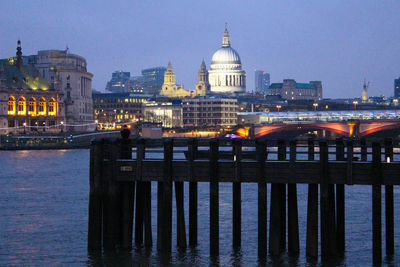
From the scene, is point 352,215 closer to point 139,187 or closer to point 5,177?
point 139,187

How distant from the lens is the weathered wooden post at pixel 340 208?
27906mm

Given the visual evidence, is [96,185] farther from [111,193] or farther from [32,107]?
[32,107]

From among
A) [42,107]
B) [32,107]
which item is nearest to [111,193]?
[32,107]

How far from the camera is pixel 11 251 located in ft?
109

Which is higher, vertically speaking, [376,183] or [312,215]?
[376,183]

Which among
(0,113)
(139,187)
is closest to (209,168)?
(139,187)

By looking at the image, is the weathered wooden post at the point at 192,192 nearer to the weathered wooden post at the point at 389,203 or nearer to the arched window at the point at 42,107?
the weathered wooden post at the point at 389,203

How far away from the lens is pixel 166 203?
2738 cm


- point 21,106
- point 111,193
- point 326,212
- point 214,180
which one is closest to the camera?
point 326,212

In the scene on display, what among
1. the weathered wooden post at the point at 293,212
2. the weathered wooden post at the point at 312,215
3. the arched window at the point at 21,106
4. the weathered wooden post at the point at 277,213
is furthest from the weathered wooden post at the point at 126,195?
the arched window at the point at 21,106

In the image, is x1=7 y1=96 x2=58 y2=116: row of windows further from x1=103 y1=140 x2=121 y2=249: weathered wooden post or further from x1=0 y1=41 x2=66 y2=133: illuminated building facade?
x1=103 y1=140 x2=121 y2=249: weathered wooden post

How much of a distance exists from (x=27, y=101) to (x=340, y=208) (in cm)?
15767

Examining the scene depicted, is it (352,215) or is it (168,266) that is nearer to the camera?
(168,266)

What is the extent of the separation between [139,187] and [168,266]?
107 inches
